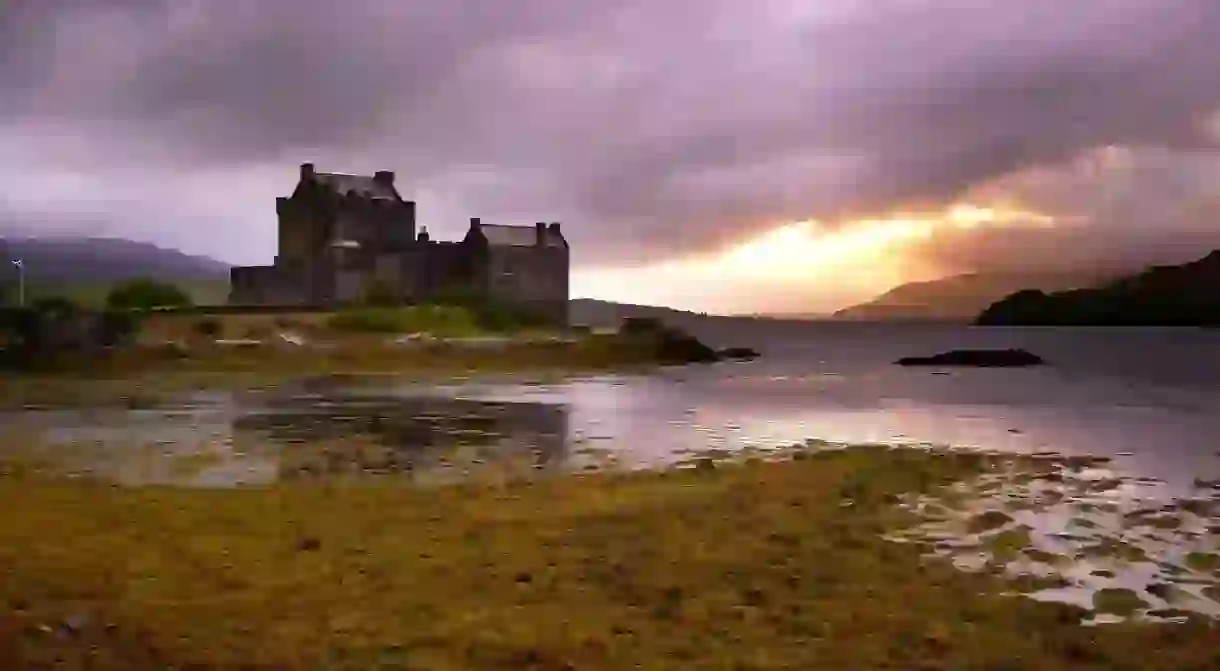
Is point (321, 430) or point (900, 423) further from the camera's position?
point (900, 423)

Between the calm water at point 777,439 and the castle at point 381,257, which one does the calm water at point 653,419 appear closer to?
the calm water at point 777,439

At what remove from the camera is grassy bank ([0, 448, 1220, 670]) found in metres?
6.65

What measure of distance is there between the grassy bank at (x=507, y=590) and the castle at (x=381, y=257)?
49219mm

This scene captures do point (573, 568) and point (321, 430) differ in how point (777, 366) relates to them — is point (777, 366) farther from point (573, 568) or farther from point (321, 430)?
point (573, 568)

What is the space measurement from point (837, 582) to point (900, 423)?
19.3 meters

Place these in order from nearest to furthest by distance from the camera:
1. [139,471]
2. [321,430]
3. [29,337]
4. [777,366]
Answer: [139,471], [321,430], [29,337], [777,366]

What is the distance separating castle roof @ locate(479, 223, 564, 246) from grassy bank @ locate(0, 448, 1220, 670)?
52607 millimetres

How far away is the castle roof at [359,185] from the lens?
61688mm

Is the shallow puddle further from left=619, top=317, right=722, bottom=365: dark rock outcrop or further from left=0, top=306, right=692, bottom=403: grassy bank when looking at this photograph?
left=619, top=317, right=722, bottom=365: dark rock outcrop

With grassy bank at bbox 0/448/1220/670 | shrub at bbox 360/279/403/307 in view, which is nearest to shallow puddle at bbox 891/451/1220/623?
grassy bank at bbox 0/448/1220/670

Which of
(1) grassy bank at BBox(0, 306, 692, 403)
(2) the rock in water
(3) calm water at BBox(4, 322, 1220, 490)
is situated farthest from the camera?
(2) the rock in water

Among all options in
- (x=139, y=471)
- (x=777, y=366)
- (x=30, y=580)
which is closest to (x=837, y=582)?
(x=30, y=580)

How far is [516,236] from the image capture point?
66.6m

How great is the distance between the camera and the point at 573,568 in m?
8.98
